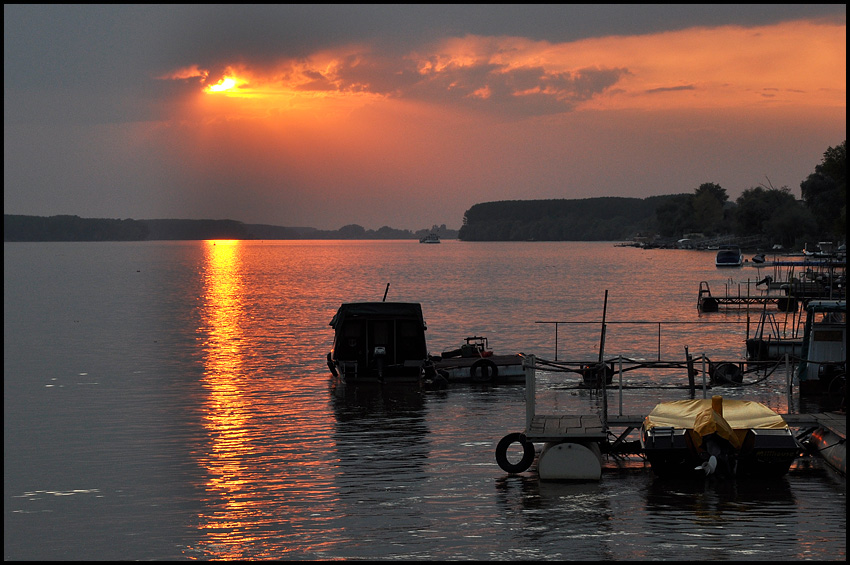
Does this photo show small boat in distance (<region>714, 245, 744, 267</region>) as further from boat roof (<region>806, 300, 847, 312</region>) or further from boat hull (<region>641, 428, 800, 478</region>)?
boat hull (<region>641, 428, 800, 478</region>)

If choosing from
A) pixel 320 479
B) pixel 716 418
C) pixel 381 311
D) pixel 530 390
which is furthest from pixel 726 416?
pixel 381 311

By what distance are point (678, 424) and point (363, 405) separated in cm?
1497

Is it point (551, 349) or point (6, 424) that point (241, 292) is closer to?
point (551, 349)

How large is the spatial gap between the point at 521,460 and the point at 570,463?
1.68m

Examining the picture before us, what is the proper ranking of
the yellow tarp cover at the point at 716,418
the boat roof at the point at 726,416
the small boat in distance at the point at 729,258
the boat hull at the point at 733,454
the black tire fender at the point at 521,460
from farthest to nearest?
the small boat in distance at the point at 729,258, the black tire fender at the point at 521,460, the boat roof at the point at 726,416, the yellow tarp cover at the point at 716,418, the boat hull at the point at 733,454

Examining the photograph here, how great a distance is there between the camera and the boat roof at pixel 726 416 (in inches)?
817

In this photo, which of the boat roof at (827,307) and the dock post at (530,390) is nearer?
the dock post at (530,390)

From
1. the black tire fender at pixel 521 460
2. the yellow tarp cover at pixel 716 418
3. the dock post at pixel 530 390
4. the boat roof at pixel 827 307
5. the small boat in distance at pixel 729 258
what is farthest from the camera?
the small boat in distance at pixel 729 258

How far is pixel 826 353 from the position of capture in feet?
109

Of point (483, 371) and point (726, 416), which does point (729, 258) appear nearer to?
point (483, 371)

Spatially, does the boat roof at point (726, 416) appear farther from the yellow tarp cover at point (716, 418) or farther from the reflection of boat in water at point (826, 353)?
the reflection of boat in water at point (826, 353)

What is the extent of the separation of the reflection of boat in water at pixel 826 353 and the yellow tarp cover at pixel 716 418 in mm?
12707

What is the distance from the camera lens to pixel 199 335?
67250 mm

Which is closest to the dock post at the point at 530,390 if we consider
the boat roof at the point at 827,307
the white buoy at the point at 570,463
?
the white buoy at the point at 570,463
